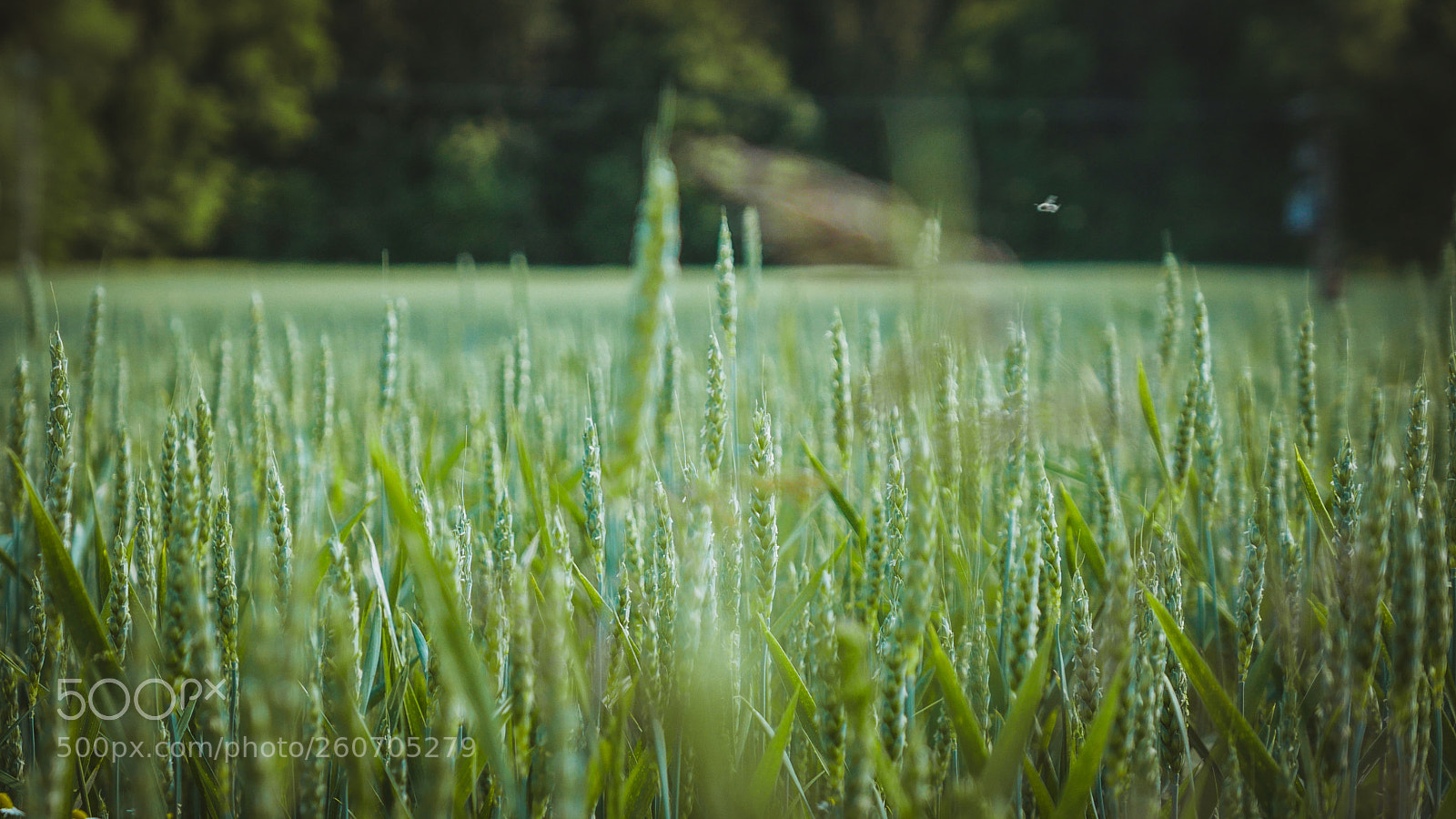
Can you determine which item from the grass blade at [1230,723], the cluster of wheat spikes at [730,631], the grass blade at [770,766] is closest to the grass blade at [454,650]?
the cluster of wheat spikes at [730,631]

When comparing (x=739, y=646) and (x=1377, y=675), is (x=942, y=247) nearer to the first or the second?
(x=739, y=646)

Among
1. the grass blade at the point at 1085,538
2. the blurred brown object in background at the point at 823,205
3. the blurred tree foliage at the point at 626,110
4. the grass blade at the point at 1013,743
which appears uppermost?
the blurred tree foliage at the point at 626,110

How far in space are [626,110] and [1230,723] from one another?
14886 millimetres

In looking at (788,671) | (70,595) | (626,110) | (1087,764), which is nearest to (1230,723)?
(1087,764)

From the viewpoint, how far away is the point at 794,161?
0.38m

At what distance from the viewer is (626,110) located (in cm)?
1416

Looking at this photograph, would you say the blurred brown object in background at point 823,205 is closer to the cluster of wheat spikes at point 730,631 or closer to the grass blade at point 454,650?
the cluster of wheat spikes at point 730,631

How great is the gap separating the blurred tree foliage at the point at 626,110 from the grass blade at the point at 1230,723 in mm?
8983

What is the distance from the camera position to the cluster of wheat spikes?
1.06 ft

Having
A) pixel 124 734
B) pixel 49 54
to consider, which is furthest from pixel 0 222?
pixel 124 734

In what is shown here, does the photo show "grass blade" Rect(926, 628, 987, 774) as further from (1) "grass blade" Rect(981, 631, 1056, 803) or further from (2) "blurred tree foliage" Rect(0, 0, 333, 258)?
(2) "blurred tree foliage" Rect(0, 0, 333, 258)

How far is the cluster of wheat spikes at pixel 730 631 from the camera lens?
1.06ft

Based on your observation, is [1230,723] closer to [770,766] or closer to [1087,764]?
[1087,764]

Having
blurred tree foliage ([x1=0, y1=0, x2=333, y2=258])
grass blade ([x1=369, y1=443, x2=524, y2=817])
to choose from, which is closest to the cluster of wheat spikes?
grass blade ([x1=369, y1=443, x2=524, y2=817])
